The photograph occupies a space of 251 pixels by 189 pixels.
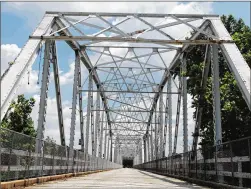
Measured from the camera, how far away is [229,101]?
16.3m

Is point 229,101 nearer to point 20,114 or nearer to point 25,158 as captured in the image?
point 25,158

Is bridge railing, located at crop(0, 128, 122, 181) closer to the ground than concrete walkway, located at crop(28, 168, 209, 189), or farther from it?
farther from it

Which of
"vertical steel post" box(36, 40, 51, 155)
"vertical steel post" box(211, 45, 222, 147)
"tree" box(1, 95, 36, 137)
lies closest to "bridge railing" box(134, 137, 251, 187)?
"vertical steel post" box(211, 45, 222, 147)

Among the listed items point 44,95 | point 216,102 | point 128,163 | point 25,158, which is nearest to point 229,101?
point 216,102

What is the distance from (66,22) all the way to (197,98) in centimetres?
720

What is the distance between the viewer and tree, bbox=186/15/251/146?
16.2 metres

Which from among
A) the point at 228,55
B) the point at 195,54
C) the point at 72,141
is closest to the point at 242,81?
the point at 228,55

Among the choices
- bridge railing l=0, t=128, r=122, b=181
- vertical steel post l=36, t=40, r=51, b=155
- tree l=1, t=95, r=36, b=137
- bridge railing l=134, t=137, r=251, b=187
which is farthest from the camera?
tree l=1, t=95, r=36, b=137

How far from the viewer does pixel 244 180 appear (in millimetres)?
9234

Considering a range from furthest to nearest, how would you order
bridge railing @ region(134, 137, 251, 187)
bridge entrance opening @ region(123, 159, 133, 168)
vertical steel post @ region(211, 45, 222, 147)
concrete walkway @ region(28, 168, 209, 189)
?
bridge entrance opening @ region(123, 159, 133, 168) < vertical steel post @ region(211, 45, 222, 147) < concrete walkway @ region(28, 168, 209, 189) < bridge railing @ region(134, 137, 251, 187)

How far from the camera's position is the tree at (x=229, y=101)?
1616cm

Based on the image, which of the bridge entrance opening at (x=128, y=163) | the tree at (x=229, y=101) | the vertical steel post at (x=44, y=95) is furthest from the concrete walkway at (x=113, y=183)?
the bridge entrance opening at (x=128, y=163)

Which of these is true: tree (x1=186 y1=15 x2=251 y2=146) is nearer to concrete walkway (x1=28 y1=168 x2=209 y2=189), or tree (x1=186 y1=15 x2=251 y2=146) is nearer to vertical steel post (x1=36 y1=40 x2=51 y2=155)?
concrete walkway (x1=28 y1=168 x2=209 y2=189)

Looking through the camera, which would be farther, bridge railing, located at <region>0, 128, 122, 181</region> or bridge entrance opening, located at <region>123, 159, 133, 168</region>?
bridge entrance opening, located at <region>123, 159, 133, 168</region>
